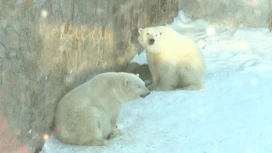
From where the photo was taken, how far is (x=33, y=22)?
4.34 m

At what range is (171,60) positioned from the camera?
6289 millimetres

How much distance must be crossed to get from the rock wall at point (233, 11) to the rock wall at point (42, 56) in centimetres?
343

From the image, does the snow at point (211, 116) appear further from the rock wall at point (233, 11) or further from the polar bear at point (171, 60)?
the rock wall at point (233, 11)

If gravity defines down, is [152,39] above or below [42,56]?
below

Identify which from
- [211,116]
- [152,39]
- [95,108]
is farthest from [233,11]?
[95,108]

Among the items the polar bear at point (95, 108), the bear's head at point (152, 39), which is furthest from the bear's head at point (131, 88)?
the bear's head at point (152, 39)

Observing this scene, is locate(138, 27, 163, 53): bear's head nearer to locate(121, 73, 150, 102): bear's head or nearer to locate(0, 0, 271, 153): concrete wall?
locate(0, 0, 271, 153): concrete wall

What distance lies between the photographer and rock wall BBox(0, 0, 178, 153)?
4.05m

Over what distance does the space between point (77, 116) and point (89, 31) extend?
141 centimetres

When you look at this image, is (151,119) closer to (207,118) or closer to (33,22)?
(207,118)

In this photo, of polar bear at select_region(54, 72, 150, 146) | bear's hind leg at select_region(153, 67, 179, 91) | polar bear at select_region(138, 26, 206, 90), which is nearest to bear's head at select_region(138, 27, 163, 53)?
polar bear at select_region(138, 26, 206, 90)

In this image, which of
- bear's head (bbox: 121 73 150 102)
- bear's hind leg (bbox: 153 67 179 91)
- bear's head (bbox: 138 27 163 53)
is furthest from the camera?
bear's hind leg (bbox: 153 67 179 91)

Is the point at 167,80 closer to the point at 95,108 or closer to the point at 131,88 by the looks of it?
the point at 131,88

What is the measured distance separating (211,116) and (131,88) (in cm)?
98
